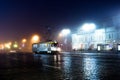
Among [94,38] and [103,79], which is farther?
[94,38]

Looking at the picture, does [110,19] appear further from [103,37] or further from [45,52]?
[45,52]

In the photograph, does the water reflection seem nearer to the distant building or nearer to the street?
the street

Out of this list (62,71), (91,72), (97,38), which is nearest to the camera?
(91,72)

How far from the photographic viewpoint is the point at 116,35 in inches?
3275

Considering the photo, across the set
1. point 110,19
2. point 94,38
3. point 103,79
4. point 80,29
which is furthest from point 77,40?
point 103,79

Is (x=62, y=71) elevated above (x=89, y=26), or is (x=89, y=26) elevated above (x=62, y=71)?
(x=89, y=26)

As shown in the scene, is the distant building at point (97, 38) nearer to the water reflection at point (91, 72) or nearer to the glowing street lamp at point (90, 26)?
the glowing street lamp at point (90, 26)

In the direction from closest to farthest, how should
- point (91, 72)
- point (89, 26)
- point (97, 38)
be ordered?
point (91, 72), point (97, 38), point (89, 26)

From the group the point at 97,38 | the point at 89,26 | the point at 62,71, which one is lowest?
the point at 62,71

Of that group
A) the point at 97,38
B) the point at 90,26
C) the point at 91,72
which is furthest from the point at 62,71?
the point at 90,26

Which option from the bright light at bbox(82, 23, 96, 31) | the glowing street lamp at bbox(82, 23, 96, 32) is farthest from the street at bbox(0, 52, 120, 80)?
the glowing street lamp at bbox(82, 23, 96, 32)

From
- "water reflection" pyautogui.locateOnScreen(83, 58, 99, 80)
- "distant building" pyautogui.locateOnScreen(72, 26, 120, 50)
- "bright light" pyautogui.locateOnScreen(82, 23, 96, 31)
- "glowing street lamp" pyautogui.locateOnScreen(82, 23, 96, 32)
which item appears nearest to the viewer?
"water reflection" pyautogui.locateOnScreen(83, 58, 99, 80)

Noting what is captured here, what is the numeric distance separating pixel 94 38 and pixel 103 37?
554 centimetres

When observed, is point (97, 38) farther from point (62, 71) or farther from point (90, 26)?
point (62, 71)
